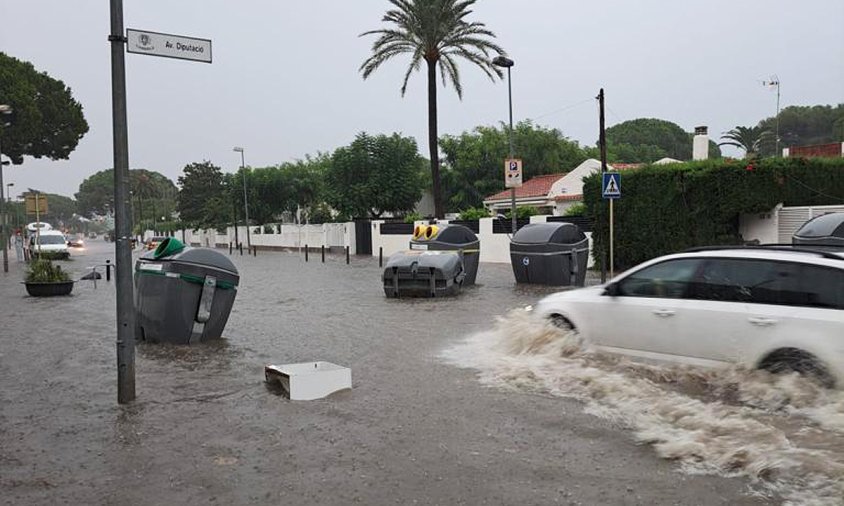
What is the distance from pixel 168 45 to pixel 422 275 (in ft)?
30.8

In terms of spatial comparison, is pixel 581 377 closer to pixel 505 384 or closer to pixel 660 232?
pixel 505 384

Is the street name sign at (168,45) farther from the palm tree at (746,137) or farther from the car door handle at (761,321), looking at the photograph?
the palm tree at (746,137)

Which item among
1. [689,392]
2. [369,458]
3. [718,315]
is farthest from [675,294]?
[369,458]

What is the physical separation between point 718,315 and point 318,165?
7058 cm

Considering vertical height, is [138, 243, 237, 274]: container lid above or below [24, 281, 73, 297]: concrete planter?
above

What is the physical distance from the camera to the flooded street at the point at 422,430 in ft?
14.7

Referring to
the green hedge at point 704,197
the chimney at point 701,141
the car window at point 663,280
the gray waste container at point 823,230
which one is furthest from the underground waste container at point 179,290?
the chimney at point 701,141

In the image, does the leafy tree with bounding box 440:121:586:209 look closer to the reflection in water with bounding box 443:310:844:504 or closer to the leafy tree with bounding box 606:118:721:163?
the leafy tree with bounding box 606:118:721:163

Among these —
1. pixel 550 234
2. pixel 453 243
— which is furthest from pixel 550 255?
pixel 453 243

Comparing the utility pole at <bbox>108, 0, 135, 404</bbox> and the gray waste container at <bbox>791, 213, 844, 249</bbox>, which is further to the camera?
the gray waste container at <bbox>791, 213, 844, 249</bbox>

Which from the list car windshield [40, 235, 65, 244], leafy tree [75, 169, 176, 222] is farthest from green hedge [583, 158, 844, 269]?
leafy tree [75, 169, 176, 222]

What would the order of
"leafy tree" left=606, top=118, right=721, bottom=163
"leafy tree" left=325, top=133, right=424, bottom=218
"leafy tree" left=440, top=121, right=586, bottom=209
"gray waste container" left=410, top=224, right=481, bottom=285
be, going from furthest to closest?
1. "leafy tree" left=606, top=118, right=721, bottom=163
2. "leafy tree" left=440, top=121, right=586, bottom=209
3. "leafy tree" left=325, top=133, right=424, bottom=218
4. "gray waste container" left=410, top=224, right=481, bottom=285

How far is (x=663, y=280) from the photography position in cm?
726

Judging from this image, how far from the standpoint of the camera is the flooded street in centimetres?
447
